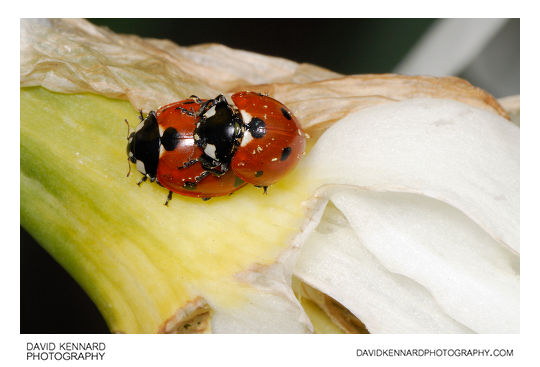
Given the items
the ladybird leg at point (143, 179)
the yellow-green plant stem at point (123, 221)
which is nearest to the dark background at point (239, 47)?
the yellow-green plant stem at point (123, 221)

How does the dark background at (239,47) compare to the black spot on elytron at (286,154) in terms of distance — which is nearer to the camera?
the black spot on elytron at (286,154)

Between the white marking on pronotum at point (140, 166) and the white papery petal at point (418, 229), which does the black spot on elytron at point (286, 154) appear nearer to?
the white papery petal at point (418, 229)

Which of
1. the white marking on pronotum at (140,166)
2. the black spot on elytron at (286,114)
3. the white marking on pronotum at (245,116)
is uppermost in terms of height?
the black spot on elytron at (286,114)

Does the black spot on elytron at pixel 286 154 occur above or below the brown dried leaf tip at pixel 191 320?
above

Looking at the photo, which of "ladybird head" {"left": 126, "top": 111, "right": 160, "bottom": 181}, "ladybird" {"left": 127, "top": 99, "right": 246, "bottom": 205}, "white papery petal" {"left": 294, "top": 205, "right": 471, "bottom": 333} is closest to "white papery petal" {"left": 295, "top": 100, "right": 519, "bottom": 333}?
"white papery petal" {"left": 294, "top": 205, "right": 471, "bottom": 333}

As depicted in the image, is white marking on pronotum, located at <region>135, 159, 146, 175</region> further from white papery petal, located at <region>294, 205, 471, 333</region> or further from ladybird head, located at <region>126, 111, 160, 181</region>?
white papery petal, located at <region>294, 205, 471, 333</region>

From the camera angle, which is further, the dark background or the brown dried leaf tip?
the dark background
